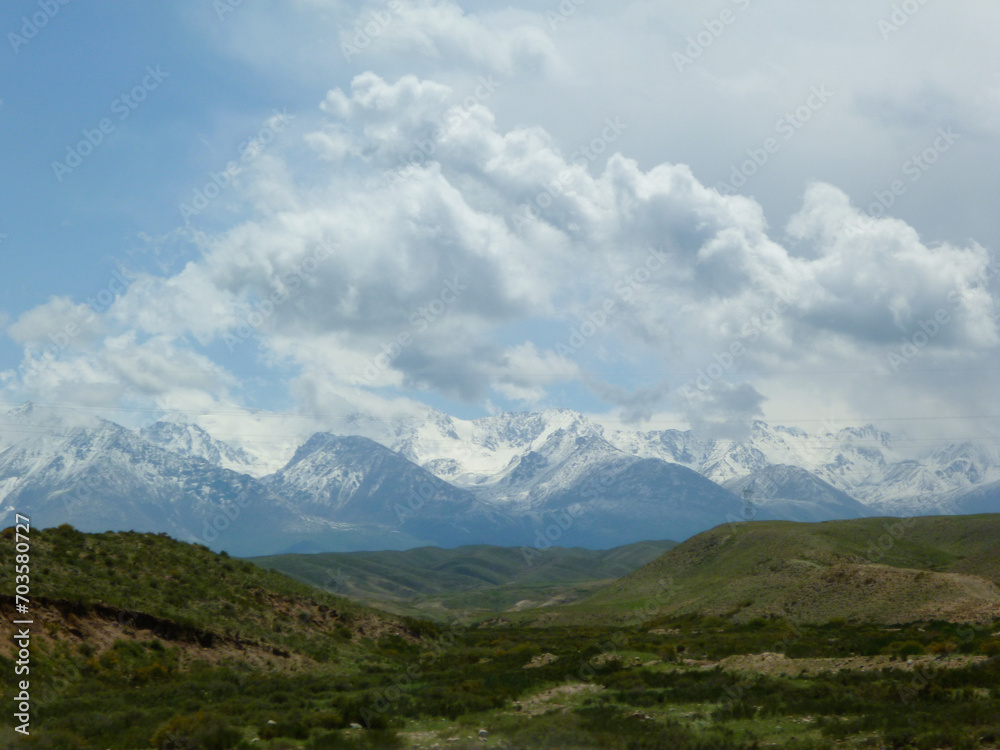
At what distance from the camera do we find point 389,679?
40344mm

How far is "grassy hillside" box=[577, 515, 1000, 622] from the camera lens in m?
77.4

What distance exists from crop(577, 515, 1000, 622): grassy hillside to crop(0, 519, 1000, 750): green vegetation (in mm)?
13614

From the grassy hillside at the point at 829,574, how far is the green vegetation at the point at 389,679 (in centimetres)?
1361

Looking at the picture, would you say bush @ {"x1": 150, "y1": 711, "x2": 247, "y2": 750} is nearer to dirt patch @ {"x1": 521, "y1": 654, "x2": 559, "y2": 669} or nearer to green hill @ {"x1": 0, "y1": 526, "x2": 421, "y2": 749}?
green hill @ {"x1": 0, "y1": 526, "x2": 421, "y2": 749}

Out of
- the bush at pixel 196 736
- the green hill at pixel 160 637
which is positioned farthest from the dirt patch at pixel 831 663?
the bush at pixel 196 736

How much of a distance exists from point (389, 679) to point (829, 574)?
7559 centimetres

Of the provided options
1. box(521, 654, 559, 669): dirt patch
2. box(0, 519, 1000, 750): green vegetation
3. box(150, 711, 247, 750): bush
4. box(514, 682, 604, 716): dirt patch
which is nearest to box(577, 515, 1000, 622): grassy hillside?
box(0, 519, 1000, 750): green vegetation

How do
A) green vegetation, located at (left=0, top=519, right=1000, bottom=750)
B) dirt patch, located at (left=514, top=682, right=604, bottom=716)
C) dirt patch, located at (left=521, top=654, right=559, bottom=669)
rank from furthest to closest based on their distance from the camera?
dirt patch, located at (left=521, top=654, right=559, bottom=669), dirt patch, located at (left=514, top=682, right=604, bottom=716), green vegetation, located at (left=0, top=519, right=1000, bottom=750)

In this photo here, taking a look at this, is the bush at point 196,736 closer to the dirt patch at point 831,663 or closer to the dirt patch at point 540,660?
the dirt patch at point 540,660

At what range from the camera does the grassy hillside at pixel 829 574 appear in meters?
77.4

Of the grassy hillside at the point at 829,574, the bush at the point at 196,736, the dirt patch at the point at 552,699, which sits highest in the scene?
the bush at the point at 196,736

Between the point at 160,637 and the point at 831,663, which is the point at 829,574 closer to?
the point at 831,663

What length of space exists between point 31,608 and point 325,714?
21637 mm

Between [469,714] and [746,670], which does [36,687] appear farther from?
[746,670]
